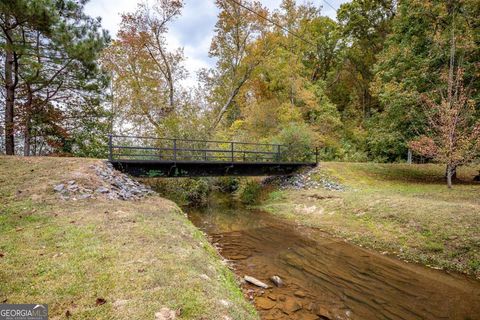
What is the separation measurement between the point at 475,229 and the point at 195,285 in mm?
8311

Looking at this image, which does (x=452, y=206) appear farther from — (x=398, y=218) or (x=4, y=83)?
(x=4, y=83)

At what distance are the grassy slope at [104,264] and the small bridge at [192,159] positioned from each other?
492cm

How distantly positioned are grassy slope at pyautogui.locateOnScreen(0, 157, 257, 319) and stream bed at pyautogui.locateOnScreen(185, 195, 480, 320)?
1.27 meters

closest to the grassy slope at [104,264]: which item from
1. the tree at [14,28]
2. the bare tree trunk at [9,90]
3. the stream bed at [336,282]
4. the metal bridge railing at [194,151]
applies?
the stream bed at [336,282]

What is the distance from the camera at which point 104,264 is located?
13.9 feet

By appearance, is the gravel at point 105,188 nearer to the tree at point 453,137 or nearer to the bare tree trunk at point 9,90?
the bare tree trunk at point 9,90

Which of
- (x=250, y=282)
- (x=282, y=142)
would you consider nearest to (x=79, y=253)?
(x=250, y=282)

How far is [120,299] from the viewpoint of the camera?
335cm

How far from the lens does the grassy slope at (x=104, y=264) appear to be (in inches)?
130

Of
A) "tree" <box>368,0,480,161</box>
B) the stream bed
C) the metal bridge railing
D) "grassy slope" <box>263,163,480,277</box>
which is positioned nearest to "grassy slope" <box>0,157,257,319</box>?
the stream bed

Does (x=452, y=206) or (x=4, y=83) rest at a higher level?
(x=4, y=83)

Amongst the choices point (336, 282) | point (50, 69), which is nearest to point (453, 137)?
point (336, 282)

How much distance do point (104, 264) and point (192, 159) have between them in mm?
12390

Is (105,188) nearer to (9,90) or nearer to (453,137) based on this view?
(9,90)
